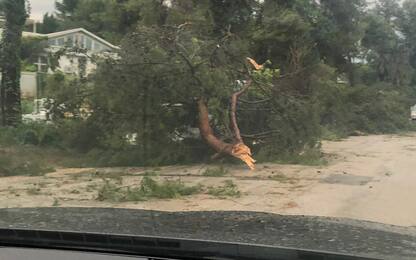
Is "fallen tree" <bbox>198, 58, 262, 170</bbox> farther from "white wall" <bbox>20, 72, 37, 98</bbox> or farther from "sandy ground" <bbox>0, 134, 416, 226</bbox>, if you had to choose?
"white wall" <bbox>20, 72, 37, 98</bbox>

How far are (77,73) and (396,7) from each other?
3663cm

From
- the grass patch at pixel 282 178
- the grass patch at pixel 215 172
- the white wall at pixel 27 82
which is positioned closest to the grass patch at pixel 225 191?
the grass patch at pixel 282 178

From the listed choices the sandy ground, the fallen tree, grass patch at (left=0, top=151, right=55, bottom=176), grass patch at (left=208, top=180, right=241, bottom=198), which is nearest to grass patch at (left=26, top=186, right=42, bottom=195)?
the sandy ground

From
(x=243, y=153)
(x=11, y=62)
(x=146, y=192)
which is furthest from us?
(x=11, y=62)

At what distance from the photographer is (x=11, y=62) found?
69.6 ft

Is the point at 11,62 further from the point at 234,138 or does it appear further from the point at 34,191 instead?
the point at 34,191

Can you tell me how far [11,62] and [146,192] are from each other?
1117cm

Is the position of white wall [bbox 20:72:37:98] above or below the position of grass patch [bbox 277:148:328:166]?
above

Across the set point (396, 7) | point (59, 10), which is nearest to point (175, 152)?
point (396, 7)

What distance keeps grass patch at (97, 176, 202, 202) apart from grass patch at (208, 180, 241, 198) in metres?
0.35

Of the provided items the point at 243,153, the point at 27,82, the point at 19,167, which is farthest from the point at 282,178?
the point at 27,82

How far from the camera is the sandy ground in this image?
1059 centimetres

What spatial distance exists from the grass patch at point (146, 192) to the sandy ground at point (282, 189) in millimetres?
247

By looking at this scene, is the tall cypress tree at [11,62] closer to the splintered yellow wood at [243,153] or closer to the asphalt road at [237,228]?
the splintered yellow wood at [243,153]
